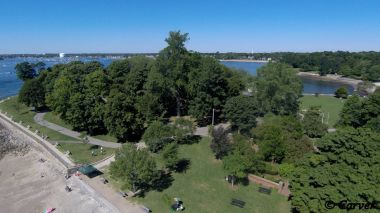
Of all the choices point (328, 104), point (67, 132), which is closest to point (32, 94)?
point (67, 132)

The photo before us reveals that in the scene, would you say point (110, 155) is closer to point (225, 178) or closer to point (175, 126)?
point (175, 126)

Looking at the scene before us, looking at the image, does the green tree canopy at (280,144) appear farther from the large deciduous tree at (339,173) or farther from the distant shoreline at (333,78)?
the distant shoreline at (333,78)

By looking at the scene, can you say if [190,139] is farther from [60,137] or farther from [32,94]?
[32,94]

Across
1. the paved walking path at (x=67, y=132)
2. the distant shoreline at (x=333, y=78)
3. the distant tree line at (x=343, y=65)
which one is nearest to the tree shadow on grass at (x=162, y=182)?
the paved walking path at (x=67, y=132)

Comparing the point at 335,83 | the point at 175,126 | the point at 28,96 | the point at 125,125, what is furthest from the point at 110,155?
the point at 335,83

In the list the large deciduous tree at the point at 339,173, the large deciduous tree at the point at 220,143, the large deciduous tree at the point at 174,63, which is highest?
the large deciduous tree at the point at 174,63

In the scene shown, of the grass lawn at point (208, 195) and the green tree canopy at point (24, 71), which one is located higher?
the green tree canopy at point (24, 71)
